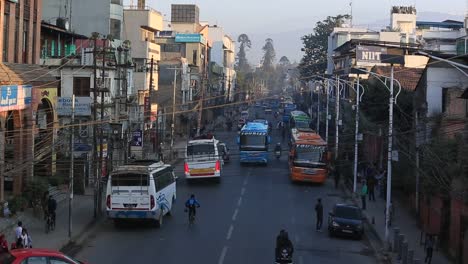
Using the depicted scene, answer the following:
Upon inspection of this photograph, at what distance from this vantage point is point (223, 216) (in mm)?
35375

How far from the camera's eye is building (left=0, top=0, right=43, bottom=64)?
35.2 meters

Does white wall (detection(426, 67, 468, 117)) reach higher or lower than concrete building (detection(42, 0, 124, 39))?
lower

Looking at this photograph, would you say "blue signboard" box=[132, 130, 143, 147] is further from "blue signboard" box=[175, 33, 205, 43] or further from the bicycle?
"blue signboard" box=[175, 33, 205, 43]

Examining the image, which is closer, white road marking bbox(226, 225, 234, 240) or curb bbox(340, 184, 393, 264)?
curb bbox(340, 184, 393, 264)

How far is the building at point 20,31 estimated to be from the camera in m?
35.2

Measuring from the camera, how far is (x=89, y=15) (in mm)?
69812

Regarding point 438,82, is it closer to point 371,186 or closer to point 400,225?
point 371,186

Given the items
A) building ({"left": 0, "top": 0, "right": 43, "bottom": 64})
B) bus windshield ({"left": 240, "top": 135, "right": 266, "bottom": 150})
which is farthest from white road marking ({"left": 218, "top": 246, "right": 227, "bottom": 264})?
bus windshield ({"left": 240, "top": 135, "right": 266, "bottom": 150})

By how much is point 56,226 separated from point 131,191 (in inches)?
143

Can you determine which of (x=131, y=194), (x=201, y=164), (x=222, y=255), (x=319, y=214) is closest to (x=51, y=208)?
(x=131, y=194)

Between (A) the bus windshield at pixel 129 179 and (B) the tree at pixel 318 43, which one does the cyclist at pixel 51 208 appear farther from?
(B) the tree at pixel 318 43

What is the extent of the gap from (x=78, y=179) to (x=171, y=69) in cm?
4772

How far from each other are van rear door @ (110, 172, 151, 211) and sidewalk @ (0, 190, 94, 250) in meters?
2.04

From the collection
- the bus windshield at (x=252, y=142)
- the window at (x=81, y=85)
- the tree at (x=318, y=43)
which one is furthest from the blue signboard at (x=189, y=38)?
the window at (x=81, y=85)
